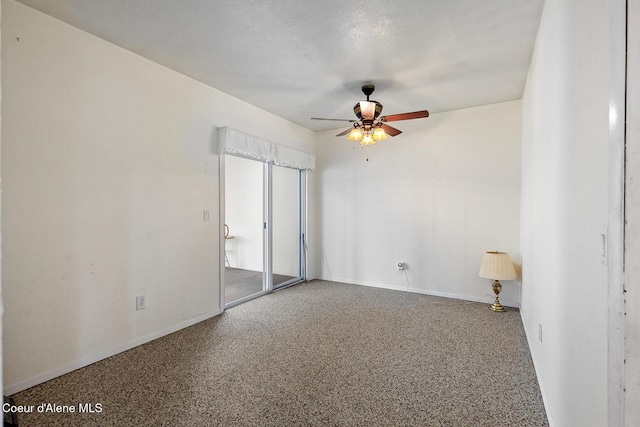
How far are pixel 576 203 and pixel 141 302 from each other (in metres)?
3.15

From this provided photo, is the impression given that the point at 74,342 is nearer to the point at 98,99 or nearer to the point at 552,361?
the point at 98,99

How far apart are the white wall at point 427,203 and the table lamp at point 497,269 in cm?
29

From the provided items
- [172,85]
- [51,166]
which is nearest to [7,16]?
[51,166]

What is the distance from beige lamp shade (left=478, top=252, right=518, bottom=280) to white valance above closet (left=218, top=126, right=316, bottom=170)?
9.37ft

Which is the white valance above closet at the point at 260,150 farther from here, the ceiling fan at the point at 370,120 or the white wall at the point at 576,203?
the white wall at the point at 576,203

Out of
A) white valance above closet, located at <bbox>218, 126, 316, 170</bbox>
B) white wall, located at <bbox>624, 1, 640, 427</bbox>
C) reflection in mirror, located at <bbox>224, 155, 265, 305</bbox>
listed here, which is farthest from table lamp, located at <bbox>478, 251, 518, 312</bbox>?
white wall, located at <bbox>624, 1, 640, 427</bbox>

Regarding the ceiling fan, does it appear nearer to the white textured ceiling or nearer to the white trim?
the white textured ceiling

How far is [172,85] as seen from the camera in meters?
3.13

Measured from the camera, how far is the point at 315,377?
2.28 m

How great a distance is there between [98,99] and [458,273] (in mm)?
4331

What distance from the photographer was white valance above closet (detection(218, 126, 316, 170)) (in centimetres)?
360

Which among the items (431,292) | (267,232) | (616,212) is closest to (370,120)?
(267,232)

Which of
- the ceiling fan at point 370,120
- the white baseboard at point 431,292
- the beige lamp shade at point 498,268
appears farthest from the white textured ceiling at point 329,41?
the white baseboard at point 431,292

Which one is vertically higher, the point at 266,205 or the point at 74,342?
the point at 266,205
